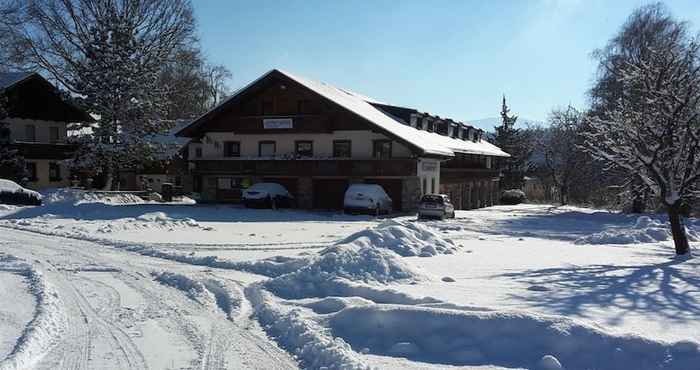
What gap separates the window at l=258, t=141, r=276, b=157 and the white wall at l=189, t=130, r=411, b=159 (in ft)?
0.73

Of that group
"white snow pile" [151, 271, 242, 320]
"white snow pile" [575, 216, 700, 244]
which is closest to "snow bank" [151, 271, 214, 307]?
"white snow pile" [151, 271, 242, 320]

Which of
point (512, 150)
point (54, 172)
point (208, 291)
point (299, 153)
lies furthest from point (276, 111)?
point (512, 150)

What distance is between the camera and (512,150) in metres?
67.2

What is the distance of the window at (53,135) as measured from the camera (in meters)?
43.9

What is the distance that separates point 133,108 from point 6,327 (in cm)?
3269

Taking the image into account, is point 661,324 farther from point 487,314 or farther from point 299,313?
point 299,313

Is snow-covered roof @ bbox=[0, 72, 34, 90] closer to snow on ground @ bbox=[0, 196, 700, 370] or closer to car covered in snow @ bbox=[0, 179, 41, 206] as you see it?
car covered in snow @ bbox=[0, 179, 41, 206]

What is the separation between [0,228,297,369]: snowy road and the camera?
6688 mm

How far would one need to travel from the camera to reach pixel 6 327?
7570 mm

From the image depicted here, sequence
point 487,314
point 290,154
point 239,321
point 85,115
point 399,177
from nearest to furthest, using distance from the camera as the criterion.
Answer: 1. point 487,314
2. point 239,321
3. point 399,177
4. point 290,154
5. point 85,115

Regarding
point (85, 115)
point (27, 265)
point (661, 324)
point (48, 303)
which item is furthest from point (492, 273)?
point (85, 115)

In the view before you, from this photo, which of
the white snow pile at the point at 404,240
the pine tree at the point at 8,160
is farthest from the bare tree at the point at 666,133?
the pine tree at the point at 8,160

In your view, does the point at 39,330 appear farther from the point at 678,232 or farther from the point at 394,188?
the point at 394,188

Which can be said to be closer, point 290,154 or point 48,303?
point 48,303
